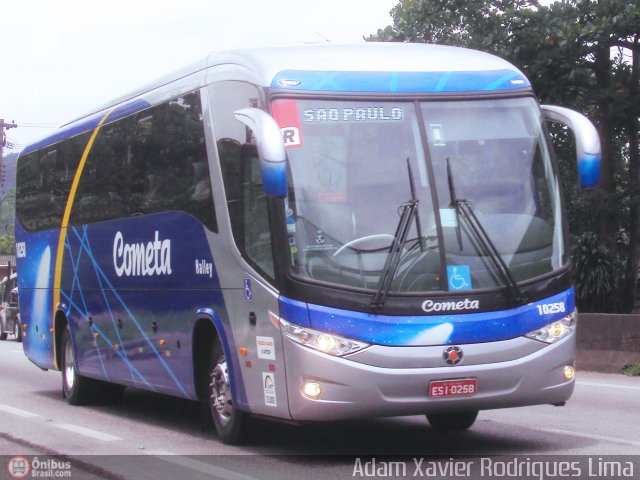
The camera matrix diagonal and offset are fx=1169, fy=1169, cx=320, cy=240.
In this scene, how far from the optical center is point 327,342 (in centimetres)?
836

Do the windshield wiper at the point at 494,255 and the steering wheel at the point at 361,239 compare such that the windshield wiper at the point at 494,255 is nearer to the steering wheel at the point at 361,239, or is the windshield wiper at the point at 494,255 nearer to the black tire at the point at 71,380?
the steering wheel at the point at 361,239

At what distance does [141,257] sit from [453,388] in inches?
172

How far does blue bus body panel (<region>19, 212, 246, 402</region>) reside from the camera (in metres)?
10.5

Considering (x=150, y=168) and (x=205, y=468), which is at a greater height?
(x=150, y=168)

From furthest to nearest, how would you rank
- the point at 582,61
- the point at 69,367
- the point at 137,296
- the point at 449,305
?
1. the point at 582,61
2. the point at 69,367
3. the point at 137,296
4. the point at 449,305

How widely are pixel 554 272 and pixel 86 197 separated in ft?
21.7

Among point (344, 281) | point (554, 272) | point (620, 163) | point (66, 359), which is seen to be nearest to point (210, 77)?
point (344, 281)

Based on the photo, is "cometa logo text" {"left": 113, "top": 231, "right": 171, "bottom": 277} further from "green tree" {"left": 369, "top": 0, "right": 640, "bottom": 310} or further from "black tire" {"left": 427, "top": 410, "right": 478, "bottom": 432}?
"green tree" {"left": 369, "top": 0, "right": 640, "bottom": 310}

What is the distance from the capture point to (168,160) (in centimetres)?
1120

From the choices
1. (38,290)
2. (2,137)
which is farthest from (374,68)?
(2,137)

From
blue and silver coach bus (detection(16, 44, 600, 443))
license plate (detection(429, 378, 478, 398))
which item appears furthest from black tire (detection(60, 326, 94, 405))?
license plate (detection(429, 378, 478, 398))

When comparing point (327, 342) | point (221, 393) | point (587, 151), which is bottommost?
point (221, 393)

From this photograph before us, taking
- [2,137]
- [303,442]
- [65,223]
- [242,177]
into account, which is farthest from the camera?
[2,137]

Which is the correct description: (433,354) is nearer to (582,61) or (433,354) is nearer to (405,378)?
(405,378)
